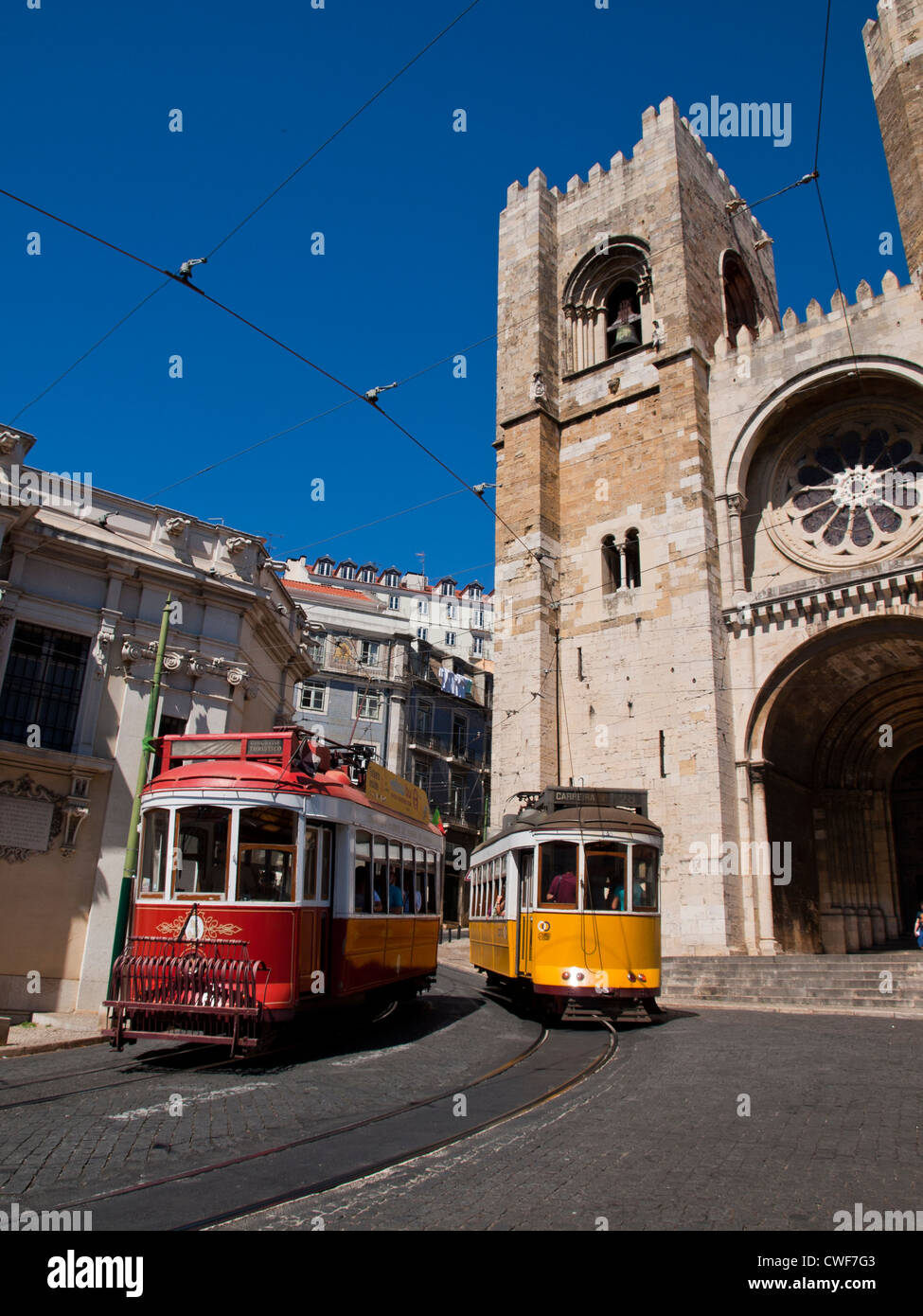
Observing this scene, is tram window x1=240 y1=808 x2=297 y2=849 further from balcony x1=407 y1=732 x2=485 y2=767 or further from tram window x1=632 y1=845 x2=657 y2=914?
balcony x1=407 y1=732 x2=485 y2=767

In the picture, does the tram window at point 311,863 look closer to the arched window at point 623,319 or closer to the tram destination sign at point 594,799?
the tram destination sign at point 594,799

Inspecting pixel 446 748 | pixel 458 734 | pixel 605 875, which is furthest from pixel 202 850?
pixel 458 734

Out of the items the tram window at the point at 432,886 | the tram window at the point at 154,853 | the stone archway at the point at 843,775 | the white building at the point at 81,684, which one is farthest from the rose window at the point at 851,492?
the tram window at the point at 154,853

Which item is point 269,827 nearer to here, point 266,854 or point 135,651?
point 266,854

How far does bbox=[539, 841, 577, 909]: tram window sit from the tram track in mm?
3611

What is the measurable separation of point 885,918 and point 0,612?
71.8 ft

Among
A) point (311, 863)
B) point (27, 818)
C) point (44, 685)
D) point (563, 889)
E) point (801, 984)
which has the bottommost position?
point (801, 984)

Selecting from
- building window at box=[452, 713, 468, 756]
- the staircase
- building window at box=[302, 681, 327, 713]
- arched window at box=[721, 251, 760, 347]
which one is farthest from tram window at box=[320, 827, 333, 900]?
building window at box=[452, 713, 468, 756]

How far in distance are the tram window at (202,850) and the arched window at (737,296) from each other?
23.1 metres

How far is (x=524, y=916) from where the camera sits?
12055 mm

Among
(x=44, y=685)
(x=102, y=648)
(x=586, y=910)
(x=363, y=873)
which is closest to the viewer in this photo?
(x=363, y=873)

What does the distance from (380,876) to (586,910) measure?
2.70m

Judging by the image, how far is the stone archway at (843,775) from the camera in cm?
2011

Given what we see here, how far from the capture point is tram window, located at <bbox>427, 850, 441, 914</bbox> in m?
13.9
